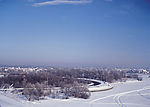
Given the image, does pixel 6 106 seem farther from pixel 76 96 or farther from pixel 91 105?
pixel 76 96

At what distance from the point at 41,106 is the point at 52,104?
131 cm

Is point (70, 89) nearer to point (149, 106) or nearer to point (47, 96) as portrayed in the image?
point (47, 96)

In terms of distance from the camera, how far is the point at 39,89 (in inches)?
914

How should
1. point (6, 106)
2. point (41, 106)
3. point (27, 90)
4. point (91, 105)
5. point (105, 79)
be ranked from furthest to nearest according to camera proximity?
point (105, 79)
point (27, 90)
point (91, 105)
point (41, 106)
point (6, 106)

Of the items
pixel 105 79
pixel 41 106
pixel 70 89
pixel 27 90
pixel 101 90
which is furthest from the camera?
pixel 105 79

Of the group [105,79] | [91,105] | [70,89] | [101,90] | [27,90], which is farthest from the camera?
[105,79]

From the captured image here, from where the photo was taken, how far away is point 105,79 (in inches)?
1816

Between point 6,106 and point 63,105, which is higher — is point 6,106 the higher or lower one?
the higher one

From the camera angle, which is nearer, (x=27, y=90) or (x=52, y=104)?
(x=52, y=104)

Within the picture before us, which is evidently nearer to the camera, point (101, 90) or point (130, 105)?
point (130, 105)

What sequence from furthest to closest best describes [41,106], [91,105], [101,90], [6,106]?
[101,90]
[91,105]
[41,106]
[6,106]

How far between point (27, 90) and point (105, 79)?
26.6 metres

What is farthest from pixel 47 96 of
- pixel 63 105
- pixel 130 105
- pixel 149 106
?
pixel 149 106

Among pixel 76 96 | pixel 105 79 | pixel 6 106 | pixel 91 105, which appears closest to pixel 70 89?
pixel 76 96
